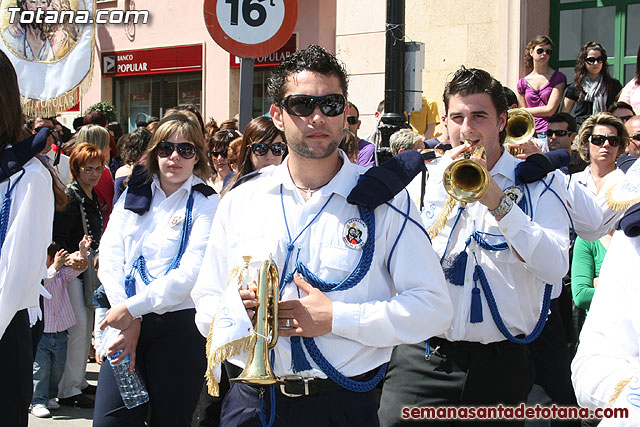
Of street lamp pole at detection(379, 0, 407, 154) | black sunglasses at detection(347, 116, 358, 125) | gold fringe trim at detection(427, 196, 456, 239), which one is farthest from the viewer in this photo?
black sunglasses at detection(347, 116, 358, 125)

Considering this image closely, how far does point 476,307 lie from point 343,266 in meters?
1.14

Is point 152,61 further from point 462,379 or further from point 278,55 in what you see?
point 462,379

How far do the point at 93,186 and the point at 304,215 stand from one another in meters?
5.00

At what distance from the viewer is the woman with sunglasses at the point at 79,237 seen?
281 inches

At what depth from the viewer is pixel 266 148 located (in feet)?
17.7

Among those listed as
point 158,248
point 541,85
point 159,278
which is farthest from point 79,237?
point 541,85

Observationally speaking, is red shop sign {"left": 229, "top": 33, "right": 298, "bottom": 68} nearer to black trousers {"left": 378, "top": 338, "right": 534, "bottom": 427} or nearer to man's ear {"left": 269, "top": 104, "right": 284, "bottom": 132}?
black trousers {"left": 378, "top": 338, "right": 534, "bottom": 427}

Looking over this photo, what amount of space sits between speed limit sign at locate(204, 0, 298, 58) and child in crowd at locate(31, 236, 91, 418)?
227cm

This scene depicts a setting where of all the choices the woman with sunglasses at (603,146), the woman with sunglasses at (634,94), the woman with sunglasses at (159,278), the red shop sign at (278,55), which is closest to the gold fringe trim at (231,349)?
the woman with sunglasses at (159,278)

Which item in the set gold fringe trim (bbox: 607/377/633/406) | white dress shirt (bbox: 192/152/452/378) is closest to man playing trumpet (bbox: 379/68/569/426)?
white dress shirt (bbox: 192/152/452/378)

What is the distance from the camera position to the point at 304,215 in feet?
10.2

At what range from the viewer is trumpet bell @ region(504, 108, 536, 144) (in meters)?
4.58

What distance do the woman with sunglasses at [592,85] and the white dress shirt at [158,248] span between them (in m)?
5.60

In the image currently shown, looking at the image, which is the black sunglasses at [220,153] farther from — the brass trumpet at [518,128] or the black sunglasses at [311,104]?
the black sunglasses at [311,104]
